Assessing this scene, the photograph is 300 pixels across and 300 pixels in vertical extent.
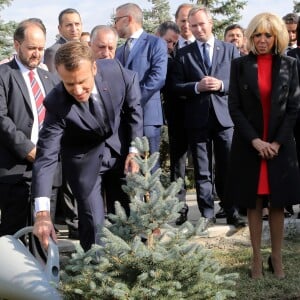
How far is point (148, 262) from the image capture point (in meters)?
3.13

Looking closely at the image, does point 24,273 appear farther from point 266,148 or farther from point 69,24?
point 69,24

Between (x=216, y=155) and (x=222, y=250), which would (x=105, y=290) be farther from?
(x=216, y=155)

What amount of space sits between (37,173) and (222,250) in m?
2.78

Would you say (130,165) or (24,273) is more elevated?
(130,165)

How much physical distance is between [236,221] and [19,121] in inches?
101

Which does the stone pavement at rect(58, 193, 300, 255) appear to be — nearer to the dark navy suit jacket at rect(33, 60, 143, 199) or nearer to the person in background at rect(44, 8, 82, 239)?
the person in background at rect(44, 8, 82, 239)

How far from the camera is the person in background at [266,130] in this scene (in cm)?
491

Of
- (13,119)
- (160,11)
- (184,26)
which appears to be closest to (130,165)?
(13,119)

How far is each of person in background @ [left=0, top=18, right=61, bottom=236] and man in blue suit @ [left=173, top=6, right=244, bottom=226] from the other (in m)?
1.80

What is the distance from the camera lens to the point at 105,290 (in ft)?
10.1

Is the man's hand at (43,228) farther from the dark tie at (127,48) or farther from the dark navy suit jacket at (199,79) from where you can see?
the dark tie at (127,48)

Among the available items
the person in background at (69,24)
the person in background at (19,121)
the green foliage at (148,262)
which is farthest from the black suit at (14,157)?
the person in background at (69,24)

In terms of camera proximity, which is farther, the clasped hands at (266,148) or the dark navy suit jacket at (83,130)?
the clasped hands at (266,148)

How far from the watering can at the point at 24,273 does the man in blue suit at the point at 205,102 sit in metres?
2.89
